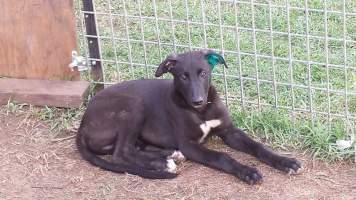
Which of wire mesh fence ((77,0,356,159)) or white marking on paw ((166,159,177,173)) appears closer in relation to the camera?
white marking on paw ((166,159,177,173))

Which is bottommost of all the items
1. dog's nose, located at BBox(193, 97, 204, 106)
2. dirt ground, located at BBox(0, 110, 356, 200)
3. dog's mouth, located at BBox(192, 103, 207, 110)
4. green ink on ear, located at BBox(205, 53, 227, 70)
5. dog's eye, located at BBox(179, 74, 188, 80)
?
dirt ground, located at BBox(0, 110, 356, 200)

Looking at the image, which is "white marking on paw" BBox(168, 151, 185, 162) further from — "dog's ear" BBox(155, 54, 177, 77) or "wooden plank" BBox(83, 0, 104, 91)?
"wooden plank" BBox(83, 0, 104, 91)

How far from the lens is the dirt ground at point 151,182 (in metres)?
4.56

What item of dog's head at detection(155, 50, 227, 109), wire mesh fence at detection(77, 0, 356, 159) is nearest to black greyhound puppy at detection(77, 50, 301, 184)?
dog's head at detection(155, 50, 227, 109)

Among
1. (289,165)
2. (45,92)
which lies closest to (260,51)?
(289,165)

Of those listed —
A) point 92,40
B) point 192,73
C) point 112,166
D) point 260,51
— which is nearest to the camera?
point 192,73

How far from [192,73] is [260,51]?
4.57ft

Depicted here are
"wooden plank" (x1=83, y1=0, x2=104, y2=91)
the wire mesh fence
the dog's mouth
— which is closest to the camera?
the dog's mouth

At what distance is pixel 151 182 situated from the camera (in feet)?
15.4

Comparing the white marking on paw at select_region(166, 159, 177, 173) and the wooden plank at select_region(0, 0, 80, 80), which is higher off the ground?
the wooden plank at select_region(0, 0, 80, 80)

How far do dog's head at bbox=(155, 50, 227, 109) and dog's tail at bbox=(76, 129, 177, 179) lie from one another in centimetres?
45

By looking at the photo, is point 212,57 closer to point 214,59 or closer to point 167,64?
point 214,59

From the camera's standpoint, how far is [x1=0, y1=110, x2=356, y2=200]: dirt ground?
456 cm

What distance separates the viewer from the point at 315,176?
468cm
